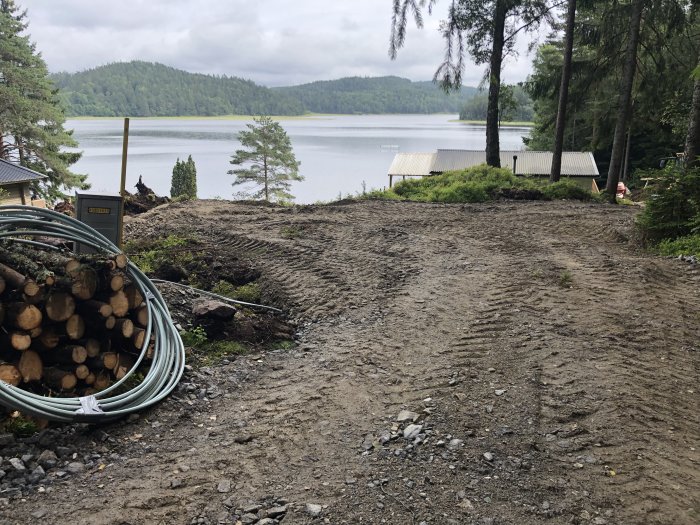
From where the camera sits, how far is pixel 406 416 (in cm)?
422

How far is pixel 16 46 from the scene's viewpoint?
1324 inches

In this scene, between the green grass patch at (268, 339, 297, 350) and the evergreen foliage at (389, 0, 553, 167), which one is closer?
the green grass patch at (268, 339, 297, 350)

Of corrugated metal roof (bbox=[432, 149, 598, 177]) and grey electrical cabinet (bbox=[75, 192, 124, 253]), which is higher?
grey electrical cabinet (bbox=[75, 192, 124, 253])

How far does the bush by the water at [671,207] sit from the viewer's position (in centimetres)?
879

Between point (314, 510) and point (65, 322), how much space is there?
2.56 meters

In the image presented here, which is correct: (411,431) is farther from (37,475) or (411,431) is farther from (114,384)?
(37,475)

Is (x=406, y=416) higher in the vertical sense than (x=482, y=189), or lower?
lower

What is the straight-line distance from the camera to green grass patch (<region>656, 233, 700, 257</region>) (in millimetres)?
8180

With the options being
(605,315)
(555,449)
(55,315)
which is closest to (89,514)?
(55,315)

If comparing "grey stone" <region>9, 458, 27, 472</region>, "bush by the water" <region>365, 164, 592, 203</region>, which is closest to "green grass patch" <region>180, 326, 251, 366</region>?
"grey stone" <region>9, 458, 27, 472</region>

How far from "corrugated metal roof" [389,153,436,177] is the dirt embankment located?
25833mm

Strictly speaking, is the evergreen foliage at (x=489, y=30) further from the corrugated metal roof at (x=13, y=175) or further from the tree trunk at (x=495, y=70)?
the corrugated metal roof at (x=13, y=175)

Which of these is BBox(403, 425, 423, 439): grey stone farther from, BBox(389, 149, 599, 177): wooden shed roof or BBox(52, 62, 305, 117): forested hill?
BBox(52, 62, 305, 117): forested hill

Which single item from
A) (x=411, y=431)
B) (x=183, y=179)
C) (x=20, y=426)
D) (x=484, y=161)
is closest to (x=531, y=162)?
(x=484, y=161)
